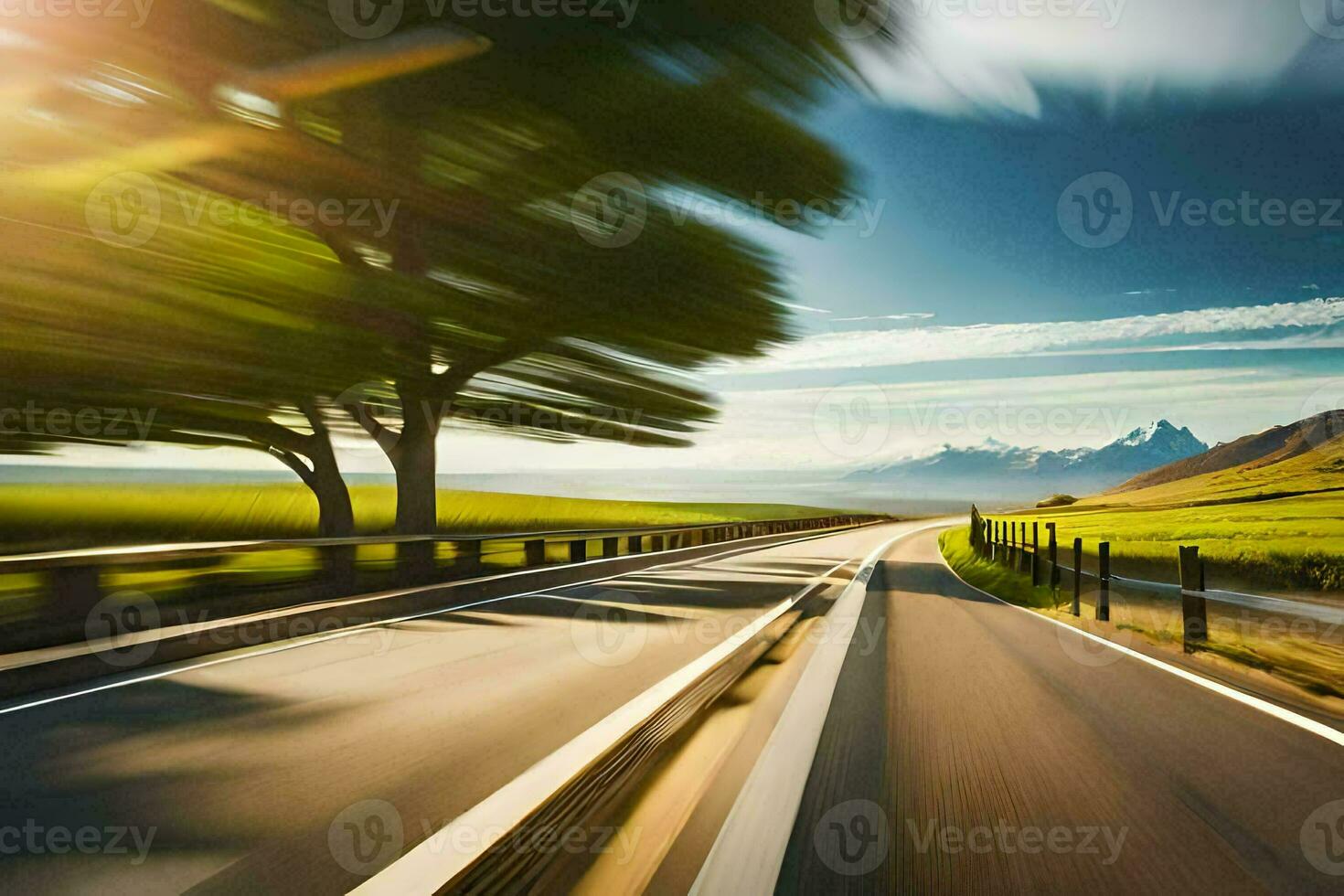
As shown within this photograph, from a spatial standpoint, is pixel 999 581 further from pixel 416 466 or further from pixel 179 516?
pixel 179 516

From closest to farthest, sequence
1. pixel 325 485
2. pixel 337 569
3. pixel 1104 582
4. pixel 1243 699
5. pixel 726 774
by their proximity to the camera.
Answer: pixel 726 774, pixel 1243 699, pixel 1104 582, pixel 337 569, pixel 325 485

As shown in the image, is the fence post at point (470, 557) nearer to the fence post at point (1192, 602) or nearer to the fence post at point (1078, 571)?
the fence post at point (1078, 571)

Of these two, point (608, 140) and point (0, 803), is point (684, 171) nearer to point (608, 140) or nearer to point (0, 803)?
point (608, 140)

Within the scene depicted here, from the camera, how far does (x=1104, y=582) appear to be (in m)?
11.2

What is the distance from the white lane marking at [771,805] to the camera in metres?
3.03

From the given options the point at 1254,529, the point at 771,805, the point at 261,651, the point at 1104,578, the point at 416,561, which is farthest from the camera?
the point at 1254,529

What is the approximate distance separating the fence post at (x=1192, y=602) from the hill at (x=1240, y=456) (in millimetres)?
53612

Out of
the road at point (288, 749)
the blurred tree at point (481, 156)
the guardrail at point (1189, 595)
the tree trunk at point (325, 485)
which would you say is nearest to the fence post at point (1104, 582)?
the guardrail at point (1189, 595)

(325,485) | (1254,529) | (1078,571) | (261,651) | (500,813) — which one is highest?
(325,485)

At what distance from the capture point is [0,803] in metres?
3.90

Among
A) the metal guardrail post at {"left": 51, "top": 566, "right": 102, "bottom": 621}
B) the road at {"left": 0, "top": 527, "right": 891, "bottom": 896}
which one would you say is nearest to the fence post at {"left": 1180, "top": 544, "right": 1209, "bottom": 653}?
the road at {"left": 0, "top": 527, "right": 891, "bottom": 896}

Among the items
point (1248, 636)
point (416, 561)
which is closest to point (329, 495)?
point (416, 561)

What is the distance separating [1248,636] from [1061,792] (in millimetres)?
6873

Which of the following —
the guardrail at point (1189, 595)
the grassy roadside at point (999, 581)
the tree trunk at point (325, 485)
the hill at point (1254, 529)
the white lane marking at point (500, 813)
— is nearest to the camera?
the white lane marking at point (500, 813)
